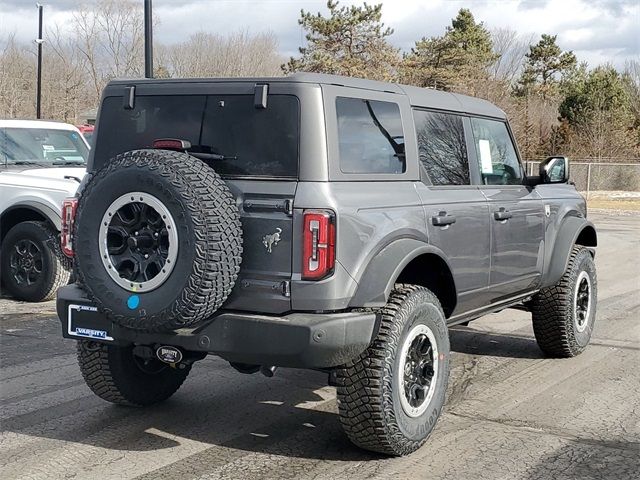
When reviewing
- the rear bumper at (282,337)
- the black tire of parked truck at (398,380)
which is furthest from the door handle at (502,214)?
the rear bumper at (282,337)

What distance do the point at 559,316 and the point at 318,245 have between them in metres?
3.29

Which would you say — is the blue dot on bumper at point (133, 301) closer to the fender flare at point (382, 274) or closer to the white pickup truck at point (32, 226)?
the fender flare at point (382, 274)

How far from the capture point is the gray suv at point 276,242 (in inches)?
163

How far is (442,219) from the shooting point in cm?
504

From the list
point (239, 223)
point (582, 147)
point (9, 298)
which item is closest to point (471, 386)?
point (239, 223)

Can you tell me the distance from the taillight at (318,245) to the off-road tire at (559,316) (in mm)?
3127

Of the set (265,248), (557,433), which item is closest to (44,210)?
(265,248)

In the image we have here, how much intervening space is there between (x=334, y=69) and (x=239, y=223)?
99.4ft

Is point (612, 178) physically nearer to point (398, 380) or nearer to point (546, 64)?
point (546, 64)

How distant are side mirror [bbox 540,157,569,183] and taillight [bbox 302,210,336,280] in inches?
109

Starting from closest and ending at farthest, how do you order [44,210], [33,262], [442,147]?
[442,147] → [44,210] → [33,262]

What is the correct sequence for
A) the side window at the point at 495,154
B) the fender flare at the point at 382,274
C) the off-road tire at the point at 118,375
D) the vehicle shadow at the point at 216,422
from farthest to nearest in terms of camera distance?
the side window at the point at 495,154, the off-road tire at the point at 118,375, the vehicle shadow at the point at 216,422, the fender flare at the point at 382,274

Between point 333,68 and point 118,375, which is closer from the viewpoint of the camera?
point 118,375

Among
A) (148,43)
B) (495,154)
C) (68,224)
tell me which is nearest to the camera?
(68,224)
